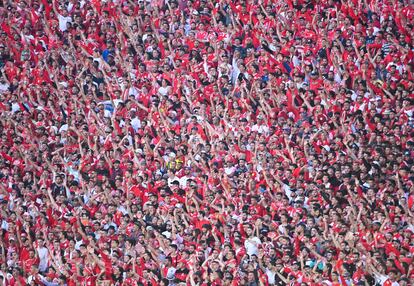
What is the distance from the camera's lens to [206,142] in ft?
23.2

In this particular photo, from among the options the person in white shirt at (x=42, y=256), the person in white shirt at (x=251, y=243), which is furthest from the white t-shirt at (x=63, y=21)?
the person in white shirt at (x=251, y=243)

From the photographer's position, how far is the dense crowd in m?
6.75

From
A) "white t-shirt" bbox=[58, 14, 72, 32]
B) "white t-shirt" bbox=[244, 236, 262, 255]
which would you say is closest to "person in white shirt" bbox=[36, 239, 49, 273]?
"white t-shirt" bbox=[244, 236, 262, 255]

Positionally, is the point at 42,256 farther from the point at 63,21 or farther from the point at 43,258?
the point at 63,21

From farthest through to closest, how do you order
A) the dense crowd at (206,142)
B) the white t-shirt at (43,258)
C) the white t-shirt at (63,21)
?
1. the white t-shirt at (63,21)
2. the white t-shirt at (43,258)
3. the dense crowd at (206,142)

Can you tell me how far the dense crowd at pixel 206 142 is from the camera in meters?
6.75

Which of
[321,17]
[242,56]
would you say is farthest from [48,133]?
[321,17]

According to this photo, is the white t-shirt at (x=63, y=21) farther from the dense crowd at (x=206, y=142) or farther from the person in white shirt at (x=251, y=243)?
the person in white shirt at (x=251, y=243)

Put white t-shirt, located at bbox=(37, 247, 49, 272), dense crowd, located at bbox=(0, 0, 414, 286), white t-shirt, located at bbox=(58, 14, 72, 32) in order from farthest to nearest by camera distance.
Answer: white t-shirt, located at bbox=(58, 14, 72, 32) < white t-shirt, located at bbox=(37, 247, 49, 272) < dense crowd, located at bbox=(0, 0, 414, 286)

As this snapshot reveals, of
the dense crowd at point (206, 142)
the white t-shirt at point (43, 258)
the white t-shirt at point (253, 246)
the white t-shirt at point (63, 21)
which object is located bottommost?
the white t-shirt at point (43, 258)

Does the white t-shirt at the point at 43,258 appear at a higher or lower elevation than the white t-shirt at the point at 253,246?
lower

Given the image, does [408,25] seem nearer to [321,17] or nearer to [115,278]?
[321,17]

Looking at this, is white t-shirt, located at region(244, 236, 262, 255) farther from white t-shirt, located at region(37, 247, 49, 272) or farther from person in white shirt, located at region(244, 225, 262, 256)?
white t-shirt, located at region(37, 247, 49, 272)

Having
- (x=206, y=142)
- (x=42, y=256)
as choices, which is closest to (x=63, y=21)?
(x=206, y=142)
